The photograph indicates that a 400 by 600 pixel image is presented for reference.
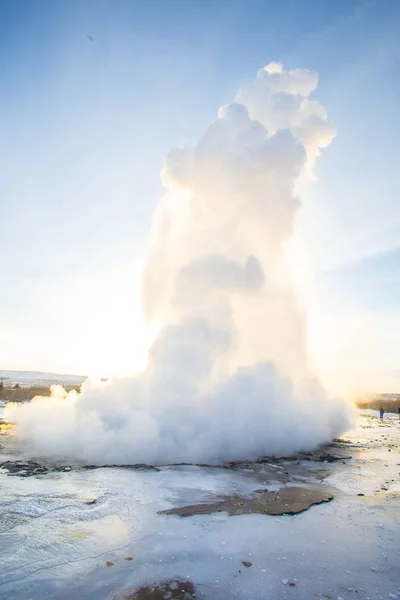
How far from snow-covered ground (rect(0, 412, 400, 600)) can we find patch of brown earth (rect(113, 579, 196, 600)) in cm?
13

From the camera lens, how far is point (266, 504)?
8.59m

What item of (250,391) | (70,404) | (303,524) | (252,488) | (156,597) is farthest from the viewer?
(70,404)

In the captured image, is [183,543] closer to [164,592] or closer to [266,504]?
[164,592]

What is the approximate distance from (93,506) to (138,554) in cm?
266

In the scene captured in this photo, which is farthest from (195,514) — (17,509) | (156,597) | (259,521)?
(17,509)

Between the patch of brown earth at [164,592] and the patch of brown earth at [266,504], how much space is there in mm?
2845

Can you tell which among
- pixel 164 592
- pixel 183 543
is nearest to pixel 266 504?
pixel 183 543

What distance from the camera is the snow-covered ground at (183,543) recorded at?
16.6 feet

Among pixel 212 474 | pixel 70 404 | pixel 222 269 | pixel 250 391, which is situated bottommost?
pixel 212 474

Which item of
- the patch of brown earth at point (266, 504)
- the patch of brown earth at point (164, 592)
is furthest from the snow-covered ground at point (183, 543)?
the patch of brown earth at point (266, 504)

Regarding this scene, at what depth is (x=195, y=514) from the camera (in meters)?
7.88

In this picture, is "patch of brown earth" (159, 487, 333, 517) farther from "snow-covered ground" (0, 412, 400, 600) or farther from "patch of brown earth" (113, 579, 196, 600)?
"patch of brown earth" (113, 579, 196, 600)

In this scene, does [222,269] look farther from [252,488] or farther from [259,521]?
[259,521]

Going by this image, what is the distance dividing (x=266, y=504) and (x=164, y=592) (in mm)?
4401
